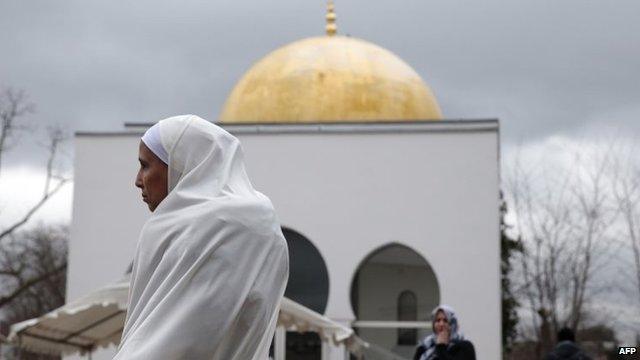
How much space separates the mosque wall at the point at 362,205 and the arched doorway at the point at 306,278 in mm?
250

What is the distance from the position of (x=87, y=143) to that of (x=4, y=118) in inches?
425

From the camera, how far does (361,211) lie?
88.7 feet

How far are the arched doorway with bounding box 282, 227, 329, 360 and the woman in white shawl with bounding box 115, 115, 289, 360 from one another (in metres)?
23.7

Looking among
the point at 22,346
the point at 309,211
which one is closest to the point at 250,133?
the point at 309,211

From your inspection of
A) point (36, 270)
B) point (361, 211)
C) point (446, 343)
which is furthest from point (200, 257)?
point (36, 270)

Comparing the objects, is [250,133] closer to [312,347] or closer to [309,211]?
[309,211]

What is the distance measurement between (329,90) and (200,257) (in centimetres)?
2658

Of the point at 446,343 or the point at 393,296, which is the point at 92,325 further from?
→ the point at 393,296

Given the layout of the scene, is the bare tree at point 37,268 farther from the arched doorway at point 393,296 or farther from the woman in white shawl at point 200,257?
the woman in white shawl at point 200,257

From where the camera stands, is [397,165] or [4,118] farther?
[4,118]

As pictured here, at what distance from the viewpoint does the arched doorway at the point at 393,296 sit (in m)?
27.0

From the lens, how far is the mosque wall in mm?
26266

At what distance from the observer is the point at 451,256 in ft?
86.6

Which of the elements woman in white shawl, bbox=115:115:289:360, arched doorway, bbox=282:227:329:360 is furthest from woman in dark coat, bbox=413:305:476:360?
arched doorway, bbox=282:227:329:360
